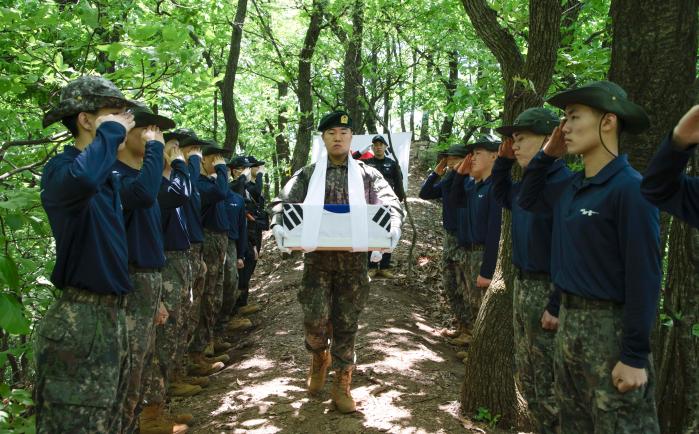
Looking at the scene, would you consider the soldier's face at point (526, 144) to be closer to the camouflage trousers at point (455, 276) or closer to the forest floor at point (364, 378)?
the forest floor at point (364, 378)

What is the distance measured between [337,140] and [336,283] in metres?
1.40

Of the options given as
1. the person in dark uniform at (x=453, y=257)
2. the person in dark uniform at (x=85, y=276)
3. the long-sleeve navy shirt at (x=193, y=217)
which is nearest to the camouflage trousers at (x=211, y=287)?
the long-sleeve navy shirt at (x=193, y=217)

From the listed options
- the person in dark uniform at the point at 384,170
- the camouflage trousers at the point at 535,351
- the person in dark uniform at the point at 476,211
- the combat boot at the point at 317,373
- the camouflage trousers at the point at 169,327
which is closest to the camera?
the camouflage trousers at the point at 535,351

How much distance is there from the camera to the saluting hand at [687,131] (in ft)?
7.30

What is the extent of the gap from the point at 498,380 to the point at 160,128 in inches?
139

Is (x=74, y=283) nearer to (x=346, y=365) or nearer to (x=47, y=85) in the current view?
(x=346, y=365)

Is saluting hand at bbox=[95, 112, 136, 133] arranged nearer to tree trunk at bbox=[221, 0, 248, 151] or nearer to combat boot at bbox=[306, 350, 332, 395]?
combat boot at bbox=[306, 350, 332, 395]

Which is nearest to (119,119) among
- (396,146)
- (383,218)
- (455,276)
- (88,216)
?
(88,216)

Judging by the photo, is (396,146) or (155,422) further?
(396,146)

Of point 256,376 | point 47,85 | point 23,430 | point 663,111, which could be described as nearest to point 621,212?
point 663,111

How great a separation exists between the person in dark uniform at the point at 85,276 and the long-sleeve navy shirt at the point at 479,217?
4.06 meters

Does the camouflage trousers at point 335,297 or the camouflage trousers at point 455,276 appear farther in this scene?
the camouflage trousers at point 455,276

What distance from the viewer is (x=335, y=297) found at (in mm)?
5500

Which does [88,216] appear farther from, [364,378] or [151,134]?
[364,378]
